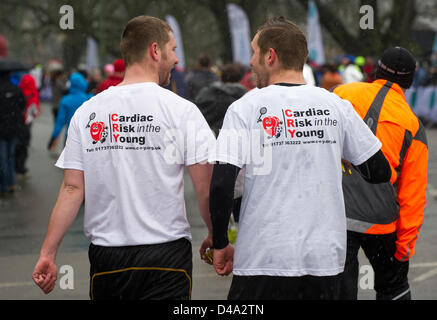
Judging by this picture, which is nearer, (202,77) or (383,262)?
(383,262)

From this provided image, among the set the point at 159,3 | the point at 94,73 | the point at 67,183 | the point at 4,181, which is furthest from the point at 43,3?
the point at 67,183

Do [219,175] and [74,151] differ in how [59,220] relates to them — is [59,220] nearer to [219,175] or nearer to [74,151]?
[74,151]

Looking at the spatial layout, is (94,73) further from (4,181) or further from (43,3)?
(43,3)

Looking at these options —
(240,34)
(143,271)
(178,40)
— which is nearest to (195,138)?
(143,271)

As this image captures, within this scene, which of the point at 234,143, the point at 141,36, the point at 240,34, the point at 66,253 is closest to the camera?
the point at 234,143

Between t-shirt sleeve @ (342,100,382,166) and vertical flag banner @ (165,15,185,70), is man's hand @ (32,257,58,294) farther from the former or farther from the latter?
vertical flag banner @ (165,15,185,70)

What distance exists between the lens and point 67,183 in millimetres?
3301

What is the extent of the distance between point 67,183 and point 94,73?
637 inches

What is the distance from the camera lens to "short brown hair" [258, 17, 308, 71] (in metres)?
3.14

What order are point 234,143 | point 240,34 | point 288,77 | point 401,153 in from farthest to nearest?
1. point 240,34
2. point 401,153
3. point 288,77
4. point 234,143

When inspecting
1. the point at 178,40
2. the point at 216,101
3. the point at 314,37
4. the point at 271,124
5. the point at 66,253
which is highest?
the point at 178,40

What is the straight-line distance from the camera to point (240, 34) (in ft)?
70.5

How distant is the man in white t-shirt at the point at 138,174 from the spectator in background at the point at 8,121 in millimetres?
6946

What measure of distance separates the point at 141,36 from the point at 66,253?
13.6ft
